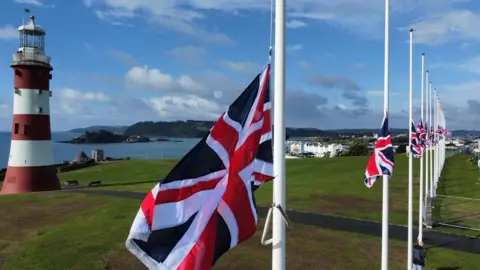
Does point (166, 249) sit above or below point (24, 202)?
above

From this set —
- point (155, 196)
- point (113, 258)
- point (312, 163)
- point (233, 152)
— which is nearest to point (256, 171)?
point (233, 152)

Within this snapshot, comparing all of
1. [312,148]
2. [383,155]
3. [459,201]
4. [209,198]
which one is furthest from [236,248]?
[312,148]

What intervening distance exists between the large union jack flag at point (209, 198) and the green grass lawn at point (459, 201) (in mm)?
19926

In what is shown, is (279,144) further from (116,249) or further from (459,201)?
(459,201)

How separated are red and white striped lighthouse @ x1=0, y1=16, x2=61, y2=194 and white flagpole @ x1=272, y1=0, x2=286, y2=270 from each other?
30642 millimetres

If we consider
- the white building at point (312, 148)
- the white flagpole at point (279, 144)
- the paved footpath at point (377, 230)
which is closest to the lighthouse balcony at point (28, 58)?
the paved footpath at point (377, 230)

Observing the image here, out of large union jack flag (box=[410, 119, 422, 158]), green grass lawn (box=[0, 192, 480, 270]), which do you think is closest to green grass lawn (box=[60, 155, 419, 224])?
green grass lawn (box=[0, 192, 480, 270])

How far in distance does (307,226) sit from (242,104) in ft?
54.0

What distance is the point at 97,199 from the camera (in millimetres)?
29484

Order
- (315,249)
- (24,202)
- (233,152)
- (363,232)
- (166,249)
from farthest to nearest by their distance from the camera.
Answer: (24,202) < (363,232) < (315,249) < (233,152) < (166,249)

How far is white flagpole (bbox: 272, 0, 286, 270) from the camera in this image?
599 centimetres

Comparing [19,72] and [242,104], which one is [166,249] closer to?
[242,104]

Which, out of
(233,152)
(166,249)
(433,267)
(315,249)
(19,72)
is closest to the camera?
(166,249)

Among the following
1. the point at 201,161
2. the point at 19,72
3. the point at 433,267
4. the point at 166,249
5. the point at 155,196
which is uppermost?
the point at 19,72
